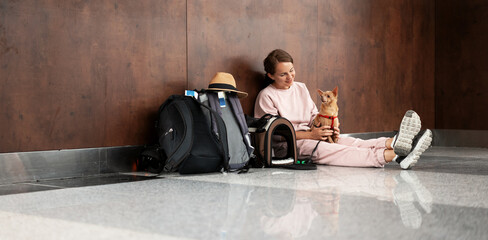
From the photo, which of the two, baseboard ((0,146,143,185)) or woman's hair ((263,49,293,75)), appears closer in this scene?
baseboard ((0,146,143,185))

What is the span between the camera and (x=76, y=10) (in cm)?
320

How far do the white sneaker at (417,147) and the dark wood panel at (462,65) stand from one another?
10.6 ft

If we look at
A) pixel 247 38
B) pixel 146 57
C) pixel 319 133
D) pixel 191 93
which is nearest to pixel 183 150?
pixel 191 93

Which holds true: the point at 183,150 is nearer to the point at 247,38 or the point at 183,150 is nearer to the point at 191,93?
the point at 191,93

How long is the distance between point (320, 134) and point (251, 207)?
6.21ft

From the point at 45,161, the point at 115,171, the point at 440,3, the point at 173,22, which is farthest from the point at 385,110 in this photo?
the point at 45,161

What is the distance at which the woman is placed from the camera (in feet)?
11.2

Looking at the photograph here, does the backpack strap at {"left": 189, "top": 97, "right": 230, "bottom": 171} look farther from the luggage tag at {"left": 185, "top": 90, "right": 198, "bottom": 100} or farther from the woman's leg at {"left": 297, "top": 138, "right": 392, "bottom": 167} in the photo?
the woman's leg at {"left": 297, "top": 138, "right": 392, "bottom": 167}

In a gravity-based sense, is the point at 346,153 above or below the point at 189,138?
below

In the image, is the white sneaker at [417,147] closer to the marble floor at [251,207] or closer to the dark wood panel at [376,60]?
the marble floor at [251,207]

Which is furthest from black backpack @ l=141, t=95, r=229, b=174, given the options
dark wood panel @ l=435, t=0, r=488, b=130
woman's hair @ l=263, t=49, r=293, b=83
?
dark wood panel @ l=435, t=0, r=488, b=130

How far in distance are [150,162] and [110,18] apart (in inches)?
39.2

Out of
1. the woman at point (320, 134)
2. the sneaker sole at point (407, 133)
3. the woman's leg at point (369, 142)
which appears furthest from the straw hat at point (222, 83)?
the sneaker sole at point (407, 133)

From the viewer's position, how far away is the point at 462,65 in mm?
6391
